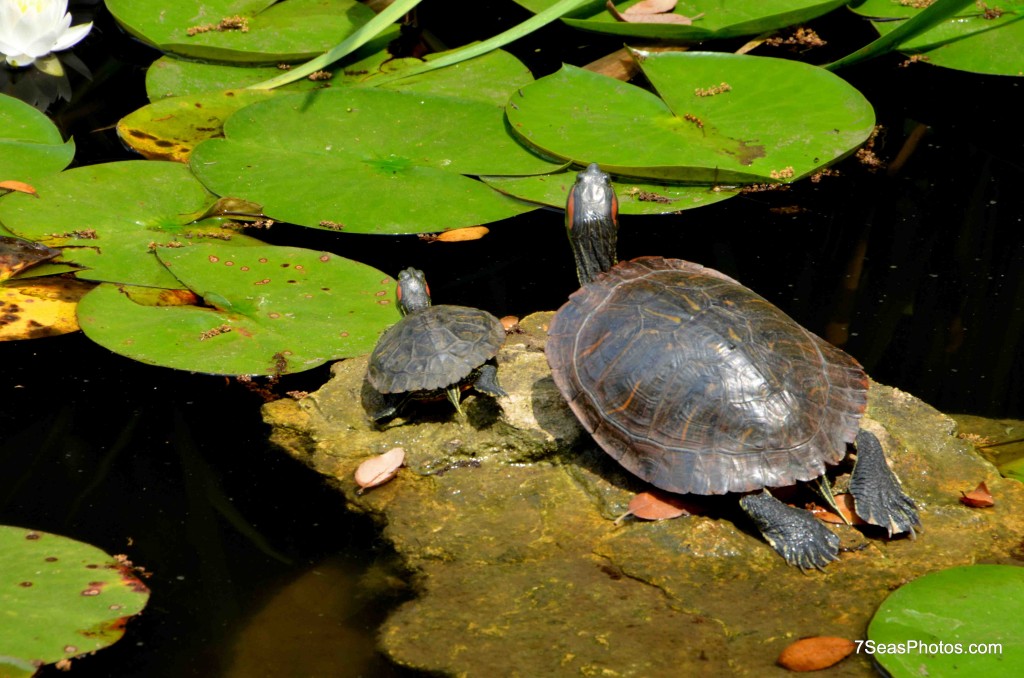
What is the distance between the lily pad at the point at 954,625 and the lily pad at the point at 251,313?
2.04m

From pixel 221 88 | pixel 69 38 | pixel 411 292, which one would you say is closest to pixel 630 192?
pixel 411 292

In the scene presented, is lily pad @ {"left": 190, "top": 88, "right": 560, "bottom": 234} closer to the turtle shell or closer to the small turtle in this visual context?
the small turtle

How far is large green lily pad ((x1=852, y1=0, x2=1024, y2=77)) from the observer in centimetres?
500

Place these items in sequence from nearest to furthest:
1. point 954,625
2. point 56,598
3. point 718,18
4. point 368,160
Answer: point 954,625 < point 56,598 < point 368,160 < point 718,18

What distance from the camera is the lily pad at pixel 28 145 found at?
4504mm

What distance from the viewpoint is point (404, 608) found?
275 cm

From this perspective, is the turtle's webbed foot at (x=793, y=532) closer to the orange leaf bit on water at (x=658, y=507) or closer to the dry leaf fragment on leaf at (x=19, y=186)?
the orange leaf bit on water at (x=658, y=507)

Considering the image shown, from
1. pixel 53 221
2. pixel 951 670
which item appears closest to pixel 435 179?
pixel 53 221

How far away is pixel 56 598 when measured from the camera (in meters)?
2.64

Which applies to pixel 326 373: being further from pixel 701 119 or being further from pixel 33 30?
pixel 33 30

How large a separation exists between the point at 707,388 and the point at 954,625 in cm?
87

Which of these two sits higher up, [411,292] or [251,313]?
[411,292]

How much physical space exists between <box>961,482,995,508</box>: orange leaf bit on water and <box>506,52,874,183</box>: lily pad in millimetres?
1674

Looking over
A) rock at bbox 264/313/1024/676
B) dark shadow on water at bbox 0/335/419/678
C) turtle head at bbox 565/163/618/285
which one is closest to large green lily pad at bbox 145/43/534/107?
turtle head at bbox 565/163/618/285
